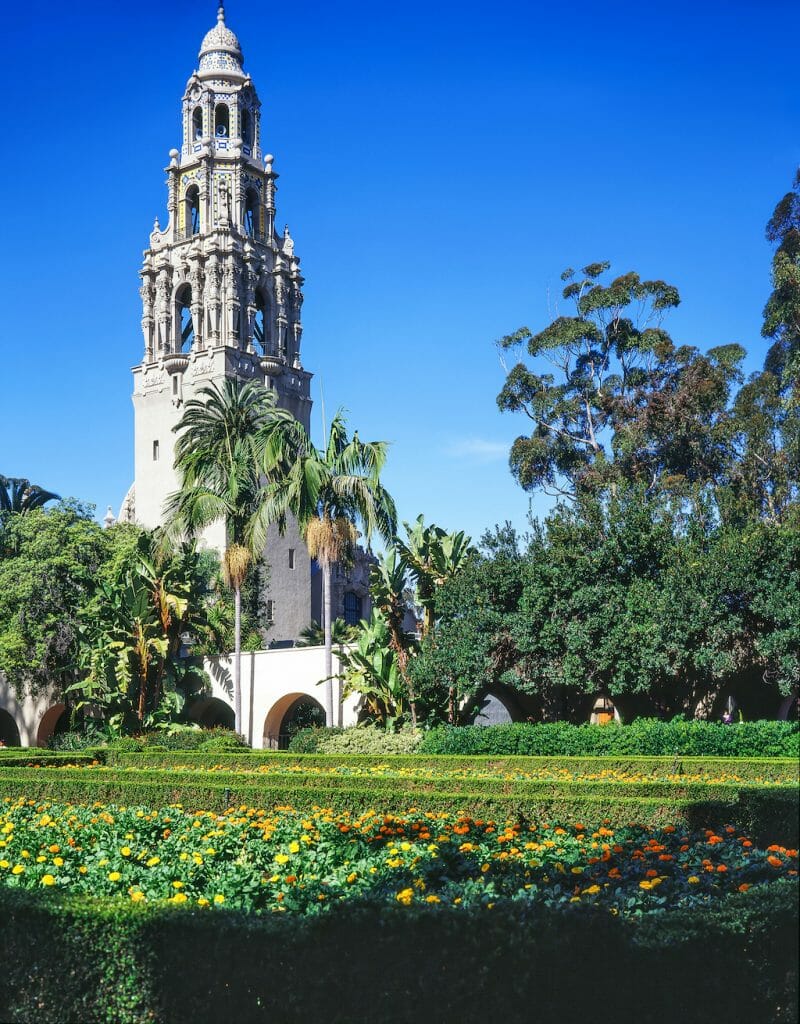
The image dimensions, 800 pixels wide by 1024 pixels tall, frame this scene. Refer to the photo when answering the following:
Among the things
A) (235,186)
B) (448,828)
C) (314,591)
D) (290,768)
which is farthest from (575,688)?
(235,186)

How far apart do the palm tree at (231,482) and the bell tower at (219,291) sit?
15603mm

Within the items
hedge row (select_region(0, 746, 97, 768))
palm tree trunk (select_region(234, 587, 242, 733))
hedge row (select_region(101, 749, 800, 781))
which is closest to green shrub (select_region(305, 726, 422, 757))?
hedge row (select_region(101, 749, 800, 781))

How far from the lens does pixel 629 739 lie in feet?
74.9

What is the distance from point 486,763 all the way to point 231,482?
1539cm

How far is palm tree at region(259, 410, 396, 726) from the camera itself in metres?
28.2

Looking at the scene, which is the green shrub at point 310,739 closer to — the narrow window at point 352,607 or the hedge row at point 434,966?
the hedge row at point 434,966

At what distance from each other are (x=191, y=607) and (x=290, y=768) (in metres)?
13.6

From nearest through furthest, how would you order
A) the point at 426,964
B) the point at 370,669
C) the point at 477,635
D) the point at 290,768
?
the point at 426,964 → the point at 290,768 → the point at 477,635 → the point at 370,669

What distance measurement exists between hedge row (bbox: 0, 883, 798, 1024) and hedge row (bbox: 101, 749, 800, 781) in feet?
26.6

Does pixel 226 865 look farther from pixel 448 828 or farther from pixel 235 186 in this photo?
pixel 235 186

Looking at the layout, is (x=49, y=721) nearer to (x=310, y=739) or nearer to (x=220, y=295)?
(x=310, y=739)

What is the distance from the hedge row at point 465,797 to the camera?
→ 9164mm

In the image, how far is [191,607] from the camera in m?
32.2

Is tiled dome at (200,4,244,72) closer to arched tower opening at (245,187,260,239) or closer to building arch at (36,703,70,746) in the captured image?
arched tower opening at (245,187,260,239)
